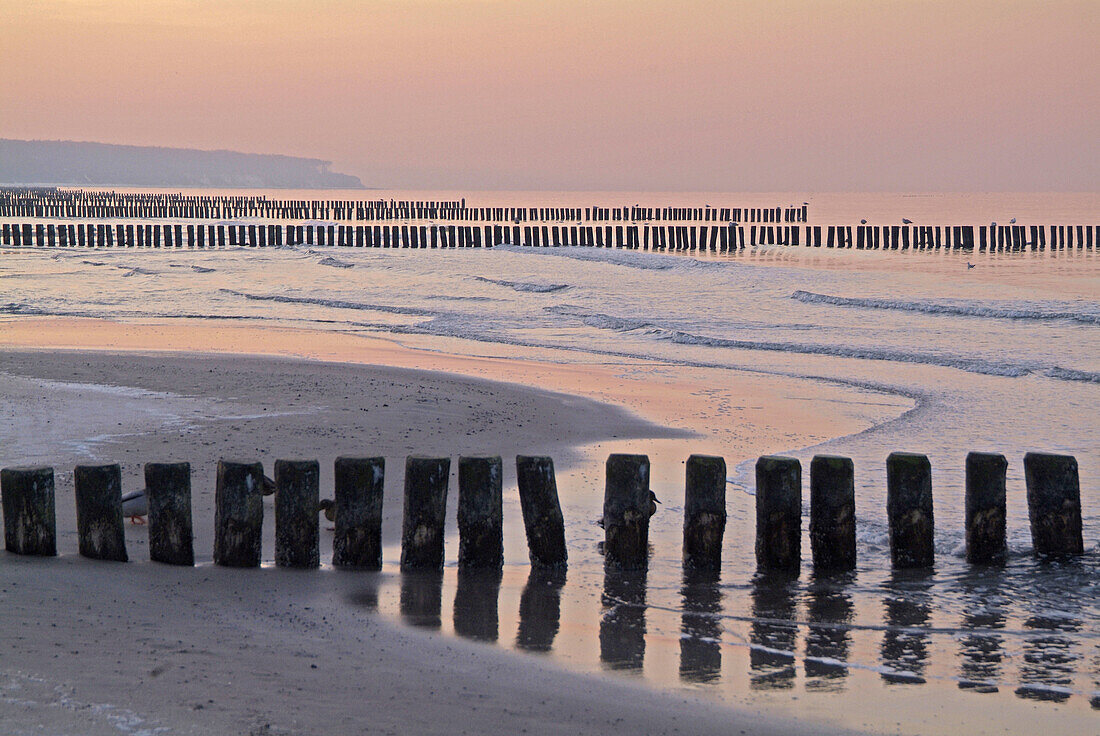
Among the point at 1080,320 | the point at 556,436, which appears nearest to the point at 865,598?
the point at 556,436

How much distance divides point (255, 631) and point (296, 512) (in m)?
1.07

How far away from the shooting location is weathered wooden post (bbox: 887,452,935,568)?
5.59 meters

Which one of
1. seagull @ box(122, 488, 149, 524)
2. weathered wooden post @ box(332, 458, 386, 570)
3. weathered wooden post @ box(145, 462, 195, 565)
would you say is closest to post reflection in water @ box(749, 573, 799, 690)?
weathered wooden post @ box(332, 458, 386, 570)

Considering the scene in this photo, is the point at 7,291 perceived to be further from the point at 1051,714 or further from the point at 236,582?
the point at 1051,714

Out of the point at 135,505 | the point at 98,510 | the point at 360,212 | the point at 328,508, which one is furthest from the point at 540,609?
the point at 360,212

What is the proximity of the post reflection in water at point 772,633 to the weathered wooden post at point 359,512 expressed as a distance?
189 cm

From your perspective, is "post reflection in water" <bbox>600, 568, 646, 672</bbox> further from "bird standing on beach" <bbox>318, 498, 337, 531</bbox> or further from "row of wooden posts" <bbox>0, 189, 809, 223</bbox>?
"row of wooden posts" <bbox>0, 189, 809, 223</bbox>

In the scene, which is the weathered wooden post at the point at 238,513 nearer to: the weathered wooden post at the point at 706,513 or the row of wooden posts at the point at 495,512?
the row of wooden posts at the point at 495,512

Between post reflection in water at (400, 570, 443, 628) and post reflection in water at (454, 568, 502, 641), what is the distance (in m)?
0.09

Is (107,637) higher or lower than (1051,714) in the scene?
higher

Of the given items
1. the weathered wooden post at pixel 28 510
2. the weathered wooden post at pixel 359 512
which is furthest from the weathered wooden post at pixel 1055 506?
the weathered wooden post at pixel 28 510

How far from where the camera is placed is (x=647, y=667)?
4180mm

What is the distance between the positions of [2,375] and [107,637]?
316 inches

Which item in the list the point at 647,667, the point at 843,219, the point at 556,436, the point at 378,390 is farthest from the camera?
the point at 843,219
